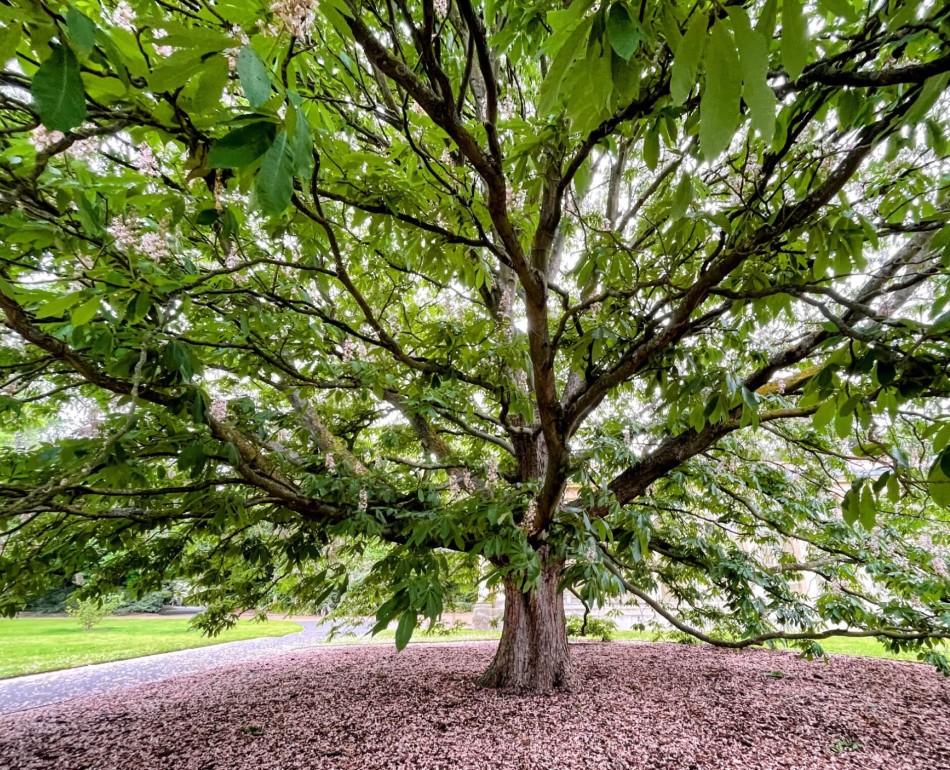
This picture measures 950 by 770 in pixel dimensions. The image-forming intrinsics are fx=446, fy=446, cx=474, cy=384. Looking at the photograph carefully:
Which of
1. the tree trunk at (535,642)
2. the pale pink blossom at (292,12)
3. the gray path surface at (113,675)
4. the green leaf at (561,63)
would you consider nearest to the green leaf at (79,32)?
the pale pink blossom at (292,12)

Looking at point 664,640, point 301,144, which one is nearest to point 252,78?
point 301,144

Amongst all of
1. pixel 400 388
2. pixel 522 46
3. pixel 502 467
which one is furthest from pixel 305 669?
pixel 522 46

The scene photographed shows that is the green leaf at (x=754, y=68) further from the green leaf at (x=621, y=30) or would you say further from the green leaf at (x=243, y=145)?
the green leaf at (x=243, y=145)

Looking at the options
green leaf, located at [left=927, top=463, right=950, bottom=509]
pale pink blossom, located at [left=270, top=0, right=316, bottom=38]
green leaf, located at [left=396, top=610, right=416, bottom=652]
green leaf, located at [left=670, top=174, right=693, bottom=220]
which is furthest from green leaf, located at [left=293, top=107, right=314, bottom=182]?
green leaf, located at [left=927, top=463, right=950, bottom=509]

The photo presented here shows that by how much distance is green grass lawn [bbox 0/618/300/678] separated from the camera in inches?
271

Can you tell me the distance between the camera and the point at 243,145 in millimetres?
573

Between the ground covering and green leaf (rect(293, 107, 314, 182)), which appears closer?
green leaf (rect(293, 107, 314, 182))

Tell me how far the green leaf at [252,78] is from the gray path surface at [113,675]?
6.27 meters

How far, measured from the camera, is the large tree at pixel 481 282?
0.73 metres

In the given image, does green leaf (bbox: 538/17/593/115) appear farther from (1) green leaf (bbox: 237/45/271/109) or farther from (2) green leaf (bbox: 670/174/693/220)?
(2) green leaf (bbox: 670/174/693/220)

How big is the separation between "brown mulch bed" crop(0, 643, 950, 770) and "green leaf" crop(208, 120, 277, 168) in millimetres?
2546

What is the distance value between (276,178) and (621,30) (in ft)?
1.53

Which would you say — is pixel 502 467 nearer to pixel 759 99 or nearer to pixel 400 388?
pixel 400 388

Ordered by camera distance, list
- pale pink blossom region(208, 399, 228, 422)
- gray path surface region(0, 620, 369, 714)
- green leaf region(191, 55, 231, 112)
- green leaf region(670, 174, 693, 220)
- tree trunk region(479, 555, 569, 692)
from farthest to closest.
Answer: gray path surface region(0, 620, 369, 714) < tree trunk region(479, 555, 569, 692) < pale pink blossom region(208, 399, 228, 422) < green leaf region(670, 174, 693, 220) < green leaf region(191, 55, 231, 112)
